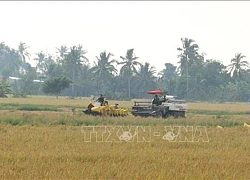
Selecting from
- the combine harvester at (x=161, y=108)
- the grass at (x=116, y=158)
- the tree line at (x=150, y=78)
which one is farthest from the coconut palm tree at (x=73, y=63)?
the grass at (x=116, y=158)

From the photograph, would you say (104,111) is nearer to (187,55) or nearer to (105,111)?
(105,111)

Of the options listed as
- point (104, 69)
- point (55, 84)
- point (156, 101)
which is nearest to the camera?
point (156, 101)

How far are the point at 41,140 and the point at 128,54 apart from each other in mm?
53580

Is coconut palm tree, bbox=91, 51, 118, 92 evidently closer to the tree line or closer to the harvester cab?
the tree line

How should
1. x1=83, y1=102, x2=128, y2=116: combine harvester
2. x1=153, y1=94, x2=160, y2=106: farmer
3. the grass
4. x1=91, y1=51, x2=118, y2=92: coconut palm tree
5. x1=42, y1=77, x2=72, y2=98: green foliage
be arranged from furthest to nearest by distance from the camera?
x1=91, y1=51, x2=118, y2=92: coconut palm tree, x1=42, y1=77, x2=72, y2=98: green foliage, x1=153, y1=94, x2=160, y2=106: farmer, x1=83, y1=102, x2=128, y2=116: combine harvester, the grass

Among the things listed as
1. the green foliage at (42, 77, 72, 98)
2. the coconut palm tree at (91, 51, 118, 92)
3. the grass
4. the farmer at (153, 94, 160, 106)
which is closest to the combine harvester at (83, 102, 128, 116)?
the farmer at (153, 94, 160, 106)

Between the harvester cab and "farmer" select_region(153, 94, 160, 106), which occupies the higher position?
"farmer" select_region(153, 94, 160, 106)

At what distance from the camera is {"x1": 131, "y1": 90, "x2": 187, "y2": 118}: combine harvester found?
76.1 feet

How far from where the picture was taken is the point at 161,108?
76.3 feet

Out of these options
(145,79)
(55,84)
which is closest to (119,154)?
(55,84)

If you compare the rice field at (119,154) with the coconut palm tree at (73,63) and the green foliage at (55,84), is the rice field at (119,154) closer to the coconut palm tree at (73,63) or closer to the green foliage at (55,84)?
the green foliage at (55,84)

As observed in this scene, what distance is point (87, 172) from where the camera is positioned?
321 inches

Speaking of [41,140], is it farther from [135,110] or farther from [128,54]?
[128,54]

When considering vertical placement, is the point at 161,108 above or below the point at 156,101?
below
